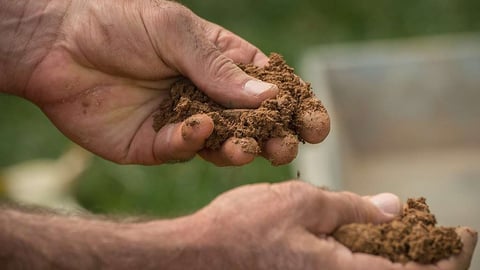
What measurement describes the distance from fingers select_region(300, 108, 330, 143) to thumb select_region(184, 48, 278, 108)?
10 centimetres

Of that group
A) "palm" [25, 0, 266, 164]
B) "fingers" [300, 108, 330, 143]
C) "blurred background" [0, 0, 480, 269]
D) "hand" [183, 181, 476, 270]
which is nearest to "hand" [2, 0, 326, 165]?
"palm" [25, 0, 266, 164]

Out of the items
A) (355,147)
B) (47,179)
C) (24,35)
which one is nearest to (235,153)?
(24,35)

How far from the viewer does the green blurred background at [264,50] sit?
12.4 feet

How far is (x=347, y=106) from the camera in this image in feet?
13.5

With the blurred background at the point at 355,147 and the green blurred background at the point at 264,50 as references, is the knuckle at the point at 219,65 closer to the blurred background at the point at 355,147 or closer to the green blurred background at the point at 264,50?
the green blurred background at the point at 264,50

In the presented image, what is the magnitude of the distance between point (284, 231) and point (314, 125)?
365 millimetres

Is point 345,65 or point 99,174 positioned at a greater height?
point 345,65

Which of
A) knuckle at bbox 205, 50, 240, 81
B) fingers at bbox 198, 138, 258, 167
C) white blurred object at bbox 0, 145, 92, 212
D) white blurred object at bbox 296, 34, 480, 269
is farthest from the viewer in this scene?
white blurred object at bbox 296, 34, 480, 269

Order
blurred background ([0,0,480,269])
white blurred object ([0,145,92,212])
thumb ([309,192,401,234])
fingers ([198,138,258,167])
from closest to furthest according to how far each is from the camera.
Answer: thumb ([309,192,401,234])
fingers ([198,138,258,167])
white blurred object ([0,145,92,212])
blurred background ([0,0,480,269])

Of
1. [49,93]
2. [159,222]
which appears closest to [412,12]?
[49,93]

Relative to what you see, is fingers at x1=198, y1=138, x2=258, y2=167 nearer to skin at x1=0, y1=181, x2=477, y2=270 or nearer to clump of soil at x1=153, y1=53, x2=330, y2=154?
clump of soil at x1=153, y1=53, x2=330, y2=154

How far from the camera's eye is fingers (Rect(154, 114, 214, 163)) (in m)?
1.97

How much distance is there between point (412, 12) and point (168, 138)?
3258 millimetres

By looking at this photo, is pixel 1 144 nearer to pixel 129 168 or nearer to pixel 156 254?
pixel 129 168
